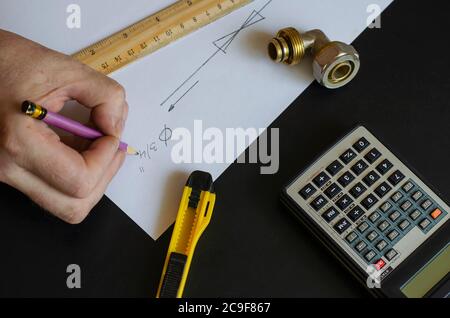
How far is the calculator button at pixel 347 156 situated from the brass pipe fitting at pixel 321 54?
10 cm

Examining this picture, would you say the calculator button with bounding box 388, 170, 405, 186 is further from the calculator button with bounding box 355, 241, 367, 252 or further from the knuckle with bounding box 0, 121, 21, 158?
the knuckle with bounding box 0, 121, 21, 158

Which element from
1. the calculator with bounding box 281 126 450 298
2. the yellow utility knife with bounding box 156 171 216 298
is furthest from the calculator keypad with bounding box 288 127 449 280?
the yellow utility knife with bounding box 156 171 216 298

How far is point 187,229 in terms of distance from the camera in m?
0.67

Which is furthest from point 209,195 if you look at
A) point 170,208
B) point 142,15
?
point 142,15

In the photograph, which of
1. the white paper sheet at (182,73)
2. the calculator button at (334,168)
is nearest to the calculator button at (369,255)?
the calculator button at (334,168)

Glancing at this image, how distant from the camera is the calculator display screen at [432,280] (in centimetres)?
62

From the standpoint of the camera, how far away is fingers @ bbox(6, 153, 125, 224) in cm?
64

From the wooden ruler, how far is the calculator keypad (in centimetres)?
26

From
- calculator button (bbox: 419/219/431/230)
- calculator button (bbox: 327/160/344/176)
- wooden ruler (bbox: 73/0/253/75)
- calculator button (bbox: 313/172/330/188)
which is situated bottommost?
calculator button (bbox: 419/219/431/230)

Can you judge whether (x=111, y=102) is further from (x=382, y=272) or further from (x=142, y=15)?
(x=382, y=272)

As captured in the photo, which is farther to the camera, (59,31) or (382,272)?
(59,31)

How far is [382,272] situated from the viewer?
0.63 meters

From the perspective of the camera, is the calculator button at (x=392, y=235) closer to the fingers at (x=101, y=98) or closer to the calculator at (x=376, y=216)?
the calculator at (x=376, y=216)
